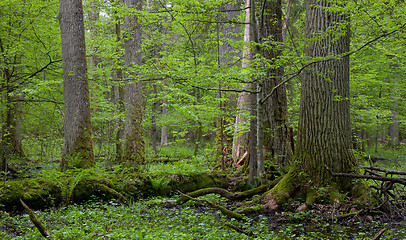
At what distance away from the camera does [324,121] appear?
5.54 m

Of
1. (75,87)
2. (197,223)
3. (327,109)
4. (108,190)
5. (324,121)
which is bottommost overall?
(197,223)

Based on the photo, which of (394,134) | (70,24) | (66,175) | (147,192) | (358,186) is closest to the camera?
(358,186)

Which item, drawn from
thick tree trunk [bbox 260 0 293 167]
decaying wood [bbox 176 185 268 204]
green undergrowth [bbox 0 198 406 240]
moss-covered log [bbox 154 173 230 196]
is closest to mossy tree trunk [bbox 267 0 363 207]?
decaying wood [bbox 176 185 268 204]

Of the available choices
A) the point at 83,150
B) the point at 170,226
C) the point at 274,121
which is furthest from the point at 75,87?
the point at 274,121

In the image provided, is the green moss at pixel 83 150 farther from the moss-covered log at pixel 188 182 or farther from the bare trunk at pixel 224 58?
the bare trunk at pixel 224 58

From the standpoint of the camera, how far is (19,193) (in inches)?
219

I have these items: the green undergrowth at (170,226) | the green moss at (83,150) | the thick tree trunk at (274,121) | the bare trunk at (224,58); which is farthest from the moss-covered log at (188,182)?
the green moss at (83,150)

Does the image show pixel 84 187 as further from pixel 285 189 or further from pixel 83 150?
pixel 285 189

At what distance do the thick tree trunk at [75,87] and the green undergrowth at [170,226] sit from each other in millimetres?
2461

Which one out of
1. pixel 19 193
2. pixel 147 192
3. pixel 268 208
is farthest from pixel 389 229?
pixel 19 193

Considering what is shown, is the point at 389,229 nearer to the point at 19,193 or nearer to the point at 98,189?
the point at 98,189

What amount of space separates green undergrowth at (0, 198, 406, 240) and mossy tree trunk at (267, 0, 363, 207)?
0.70 metres

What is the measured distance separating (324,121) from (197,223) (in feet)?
10.5

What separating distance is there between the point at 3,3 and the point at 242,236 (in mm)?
9848
